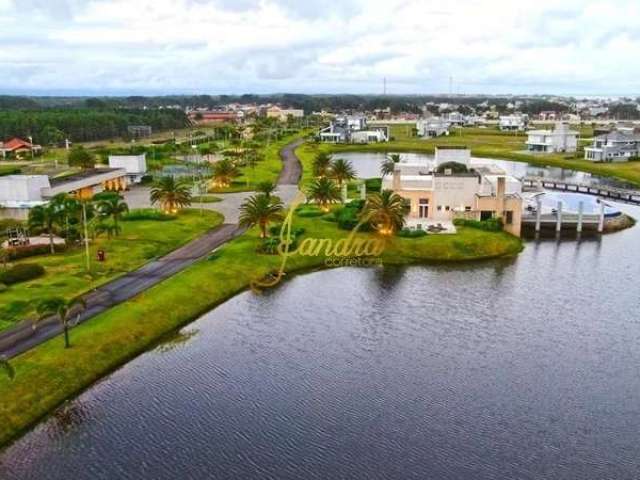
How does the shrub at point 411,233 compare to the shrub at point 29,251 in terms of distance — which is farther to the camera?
the shrub at point 411,233

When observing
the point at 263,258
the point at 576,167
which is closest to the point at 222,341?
the point at 263,258

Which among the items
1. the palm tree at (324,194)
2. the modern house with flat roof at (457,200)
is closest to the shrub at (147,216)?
the palm tree at (324,194)

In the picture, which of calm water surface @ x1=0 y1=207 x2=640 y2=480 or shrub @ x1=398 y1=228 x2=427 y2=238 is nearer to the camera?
calm water surface @ x1=0 y1=207 x2=640 y2=480

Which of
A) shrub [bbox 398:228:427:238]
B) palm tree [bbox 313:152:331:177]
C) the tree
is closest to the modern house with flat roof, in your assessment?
shrub [bbox 398:228:427:238]

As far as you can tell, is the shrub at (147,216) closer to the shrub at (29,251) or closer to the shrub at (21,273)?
the shrub at (29,251)

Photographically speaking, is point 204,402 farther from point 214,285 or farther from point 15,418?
point 214,285

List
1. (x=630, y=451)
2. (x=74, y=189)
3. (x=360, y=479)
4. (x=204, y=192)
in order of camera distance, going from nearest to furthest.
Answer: (x=360, y=479)
(x=630, y=451)
(x=74, y=189)
(x=204, y=192)

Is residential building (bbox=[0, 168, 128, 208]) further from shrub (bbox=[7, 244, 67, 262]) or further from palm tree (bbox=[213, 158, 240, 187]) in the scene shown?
shrub (bbox=[7, 244, 67, 262])
